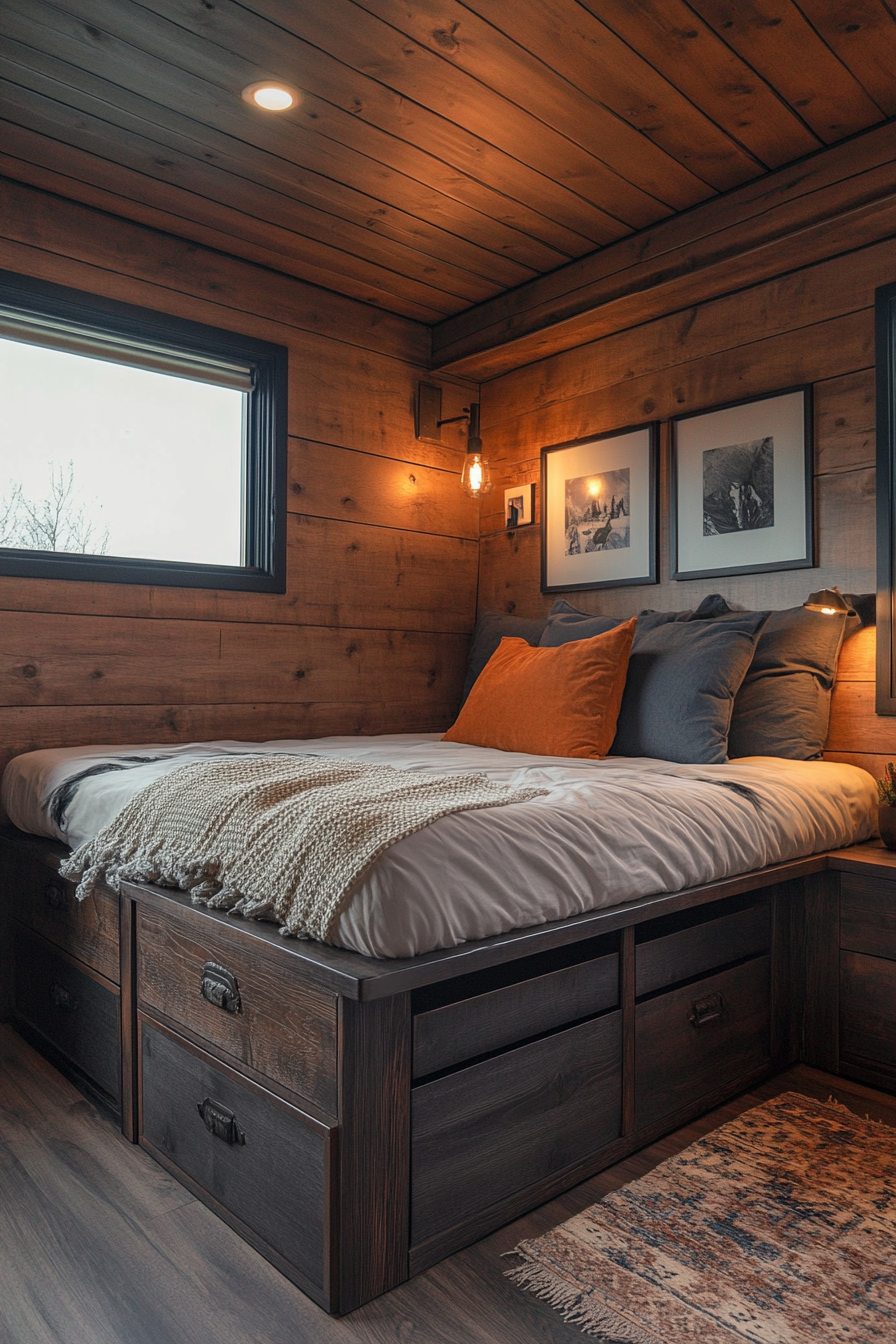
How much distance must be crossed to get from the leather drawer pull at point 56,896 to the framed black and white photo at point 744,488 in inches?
78.1

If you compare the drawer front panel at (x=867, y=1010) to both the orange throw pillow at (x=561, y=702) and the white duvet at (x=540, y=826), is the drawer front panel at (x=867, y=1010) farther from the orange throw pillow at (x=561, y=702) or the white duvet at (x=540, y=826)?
the orange throw pillow at (x=561, y=702)

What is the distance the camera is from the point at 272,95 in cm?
207

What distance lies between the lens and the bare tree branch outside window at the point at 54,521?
2467mm

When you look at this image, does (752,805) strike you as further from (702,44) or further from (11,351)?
(11,351)

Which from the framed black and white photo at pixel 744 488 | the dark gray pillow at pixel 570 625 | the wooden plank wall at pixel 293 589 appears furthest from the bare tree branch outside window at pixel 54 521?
the framed black and white photo at pixel 744 488

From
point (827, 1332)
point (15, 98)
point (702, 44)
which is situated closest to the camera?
point (827, 1332)

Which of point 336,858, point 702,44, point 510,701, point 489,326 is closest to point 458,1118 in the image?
point 336,858

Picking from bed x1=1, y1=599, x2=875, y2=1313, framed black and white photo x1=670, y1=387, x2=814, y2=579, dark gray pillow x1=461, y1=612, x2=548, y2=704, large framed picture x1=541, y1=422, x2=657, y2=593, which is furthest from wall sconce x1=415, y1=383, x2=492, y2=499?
bed x1=1, y1=599, x2=875, y2=1313

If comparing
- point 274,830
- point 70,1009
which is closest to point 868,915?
point 274,830

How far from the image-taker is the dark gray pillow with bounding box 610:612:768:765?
230 centimetres

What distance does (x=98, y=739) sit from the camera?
2.56 metres

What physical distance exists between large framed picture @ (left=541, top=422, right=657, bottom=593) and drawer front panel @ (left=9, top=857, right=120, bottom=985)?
6.35 feet

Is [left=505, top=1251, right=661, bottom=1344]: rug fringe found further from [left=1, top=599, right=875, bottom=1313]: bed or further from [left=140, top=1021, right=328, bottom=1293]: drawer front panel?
[left=140, top=1021, right=328, bottom=1293]: drawer front panel

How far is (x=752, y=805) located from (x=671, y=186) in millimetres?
1673
